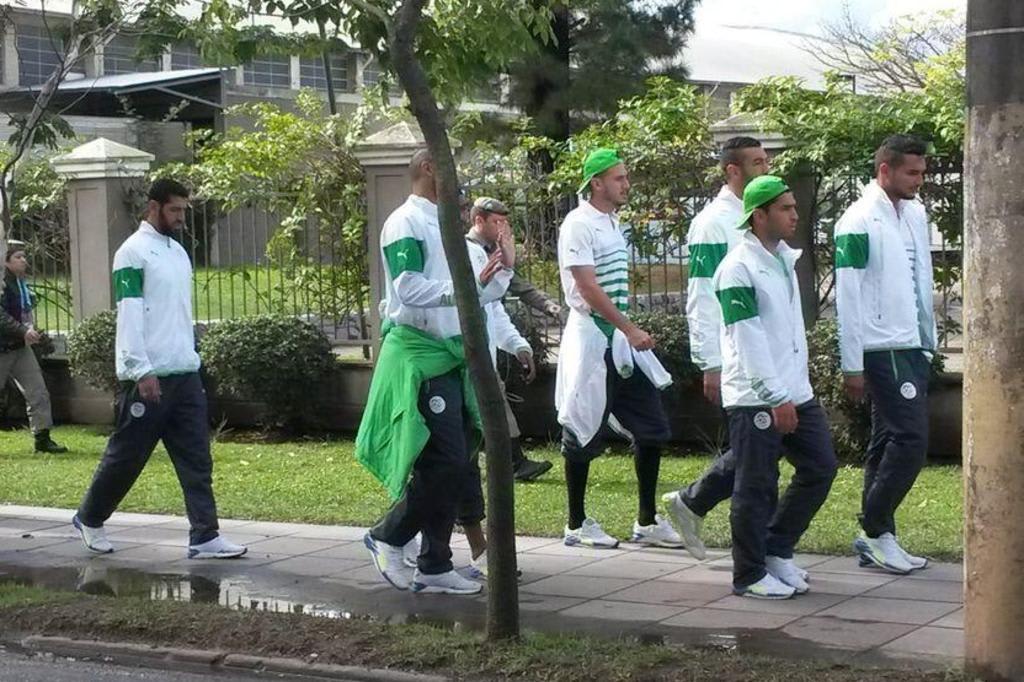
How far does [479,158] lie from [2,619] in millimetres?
7339

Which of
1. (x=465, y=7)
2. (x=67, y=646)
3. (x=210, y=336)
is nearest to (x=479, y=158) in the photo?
(x=210, y=336)

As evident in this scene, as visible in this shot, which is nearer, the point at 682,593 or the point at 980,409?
the point at 980,409

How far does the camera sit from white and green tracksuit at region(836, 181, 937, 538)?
7.90 metres

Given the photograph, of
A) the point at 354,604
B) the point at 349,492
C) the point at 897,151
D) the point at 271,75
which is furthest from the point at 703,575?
the point at 271,75

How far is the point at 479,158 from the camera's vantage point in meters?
14.2

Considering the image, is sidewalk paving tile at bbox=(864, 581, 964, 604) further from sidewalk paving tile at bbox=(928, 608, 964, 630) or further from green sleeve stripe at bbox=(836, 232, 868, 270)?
green sleeve stripe at bbox=(836, 232, 868, 270)

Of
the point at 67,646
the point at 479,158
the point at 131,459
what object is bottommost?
the point at 67,646

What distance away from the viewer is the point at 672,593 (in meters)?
7.77

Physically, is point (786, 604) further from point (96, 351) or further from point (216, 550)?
point (96, 351)

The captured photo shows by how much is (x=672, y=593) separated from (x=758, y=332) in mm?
1279

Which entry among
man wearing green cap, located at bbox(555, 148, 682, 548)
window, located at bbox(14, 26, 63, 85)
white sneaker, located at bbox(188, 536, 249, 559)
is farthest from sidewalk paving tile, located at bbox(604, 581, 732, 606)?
window, located at bbox(14, 26, 63, 85)

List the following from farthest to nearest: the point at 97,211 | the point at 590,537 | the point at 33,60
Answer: the point at 33,60 → the point at 97,211 → the point at 590,537

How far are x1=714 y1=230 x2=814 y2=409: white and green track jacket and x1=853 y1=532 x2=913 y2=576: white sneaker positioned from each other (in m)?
0.92

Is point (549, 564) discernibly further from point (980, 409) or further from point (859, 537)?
point (980, 409)
